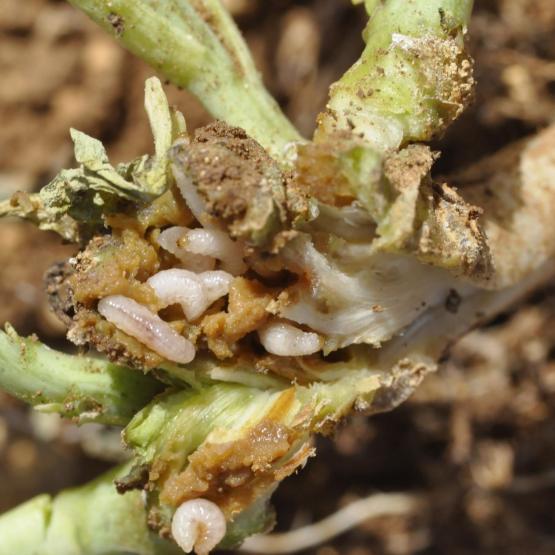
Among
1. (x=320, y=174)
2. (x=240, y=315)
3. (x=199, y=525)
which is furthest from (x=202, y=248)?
(x=199, y=525)

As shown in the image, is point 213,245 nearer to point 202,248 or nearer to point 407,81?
point 202,248

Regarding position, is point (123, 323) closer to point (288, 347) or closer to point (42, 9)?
point (288, 347)

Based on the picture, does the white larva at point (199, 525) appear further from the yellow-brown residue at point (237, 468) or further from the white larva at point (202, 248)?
the white larva at point (202, 248)

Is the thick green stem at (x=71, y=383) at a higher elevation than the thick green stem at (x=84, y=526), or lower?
higher

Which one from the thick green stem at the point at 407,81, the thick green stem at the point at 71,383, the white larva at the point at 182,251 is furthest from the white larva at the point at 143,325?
the thick green stem at the point at 407,81

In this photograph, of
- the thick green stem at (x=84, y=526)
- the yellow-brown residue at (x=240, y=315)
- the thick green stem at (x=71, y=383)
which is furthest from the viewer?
the thick green stem at (x=84, y=526)

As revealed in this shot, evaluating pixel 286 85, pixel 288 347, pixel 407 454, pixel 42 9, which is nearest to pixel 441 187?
pixel 288 347
